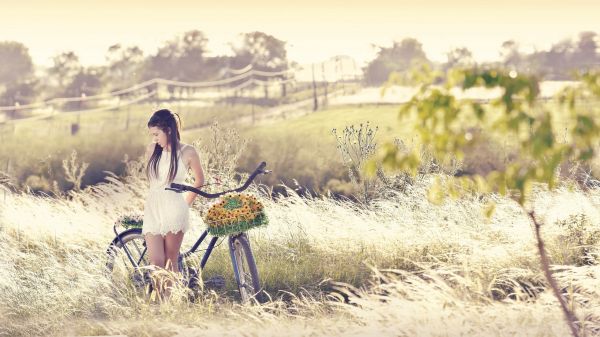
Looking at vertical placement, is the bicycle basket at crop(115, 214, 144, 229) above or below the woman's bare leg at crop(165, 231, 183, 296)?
above

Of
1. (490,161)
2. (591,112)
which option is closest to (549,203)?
(591,112)

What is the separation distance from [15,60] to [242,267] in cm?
4733

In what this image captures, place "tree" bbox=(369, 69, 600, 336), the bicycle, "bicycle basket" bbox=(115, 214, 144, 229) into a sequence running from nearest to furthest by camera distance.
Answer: "tree" bbox=(369, 69, 600, 336) → the bicycle → "bicycle basket" bbox=(115, 214, 144, 229)

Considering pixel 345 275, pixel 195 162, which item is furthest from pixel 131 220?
pixel 345 275

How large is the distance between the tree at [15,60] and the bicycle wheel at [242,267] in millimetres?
45895

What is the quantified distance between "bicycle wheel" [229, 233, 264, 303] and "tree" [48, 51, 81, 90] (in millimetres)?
44638

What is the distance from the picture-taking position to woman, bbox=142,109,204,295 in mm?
7160

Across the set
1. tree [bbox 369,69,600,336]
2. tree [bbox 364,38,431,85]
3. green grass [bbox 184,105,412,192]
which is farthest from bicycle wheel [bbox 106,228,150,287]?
tree [bbox 364,38,431,85]

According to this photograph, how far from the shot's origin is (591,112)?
453cm

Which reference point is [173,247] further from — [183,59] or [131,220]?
[183,59]

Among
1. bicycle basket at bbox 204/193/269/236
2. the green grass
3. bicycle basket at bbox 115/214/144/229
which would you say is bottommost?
the green grass

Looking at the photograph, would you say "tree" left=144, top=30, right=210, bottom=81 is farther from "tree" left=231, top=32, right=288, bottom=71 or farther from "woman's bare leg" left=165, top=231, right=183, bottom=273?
"woman's bare leg" left=165, top=231, right=183, bottom=273

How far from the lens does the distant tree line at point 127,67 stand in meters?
50.0

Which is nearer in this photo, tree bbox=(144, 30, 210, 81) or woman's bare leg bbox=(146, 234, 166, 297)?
woman's bare leg bbox=(146, 234, 166, 297)
